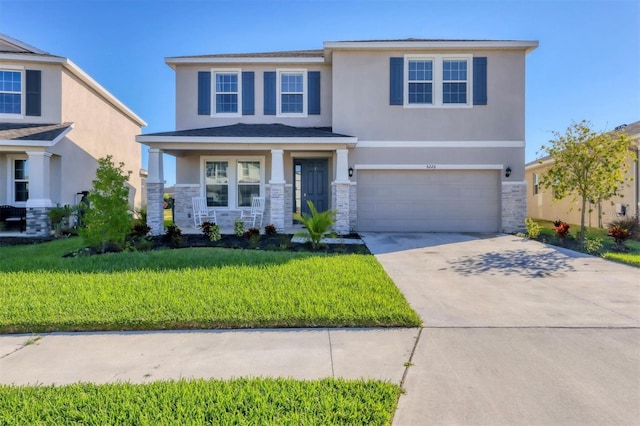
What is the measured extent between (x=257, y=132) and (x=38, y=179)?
698 cm

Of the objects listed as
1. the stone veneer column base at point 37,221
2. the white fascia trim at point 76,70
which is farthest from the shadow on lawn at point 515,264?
the white fascia trim at point 76,70

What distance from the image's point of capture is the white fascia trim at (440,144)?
500 inches

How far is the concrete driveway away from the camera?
2730 mm

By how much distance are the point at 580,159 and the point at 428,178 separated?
440 centimetres

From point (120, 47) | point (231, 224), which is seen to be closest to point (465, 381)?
point (231, 224)

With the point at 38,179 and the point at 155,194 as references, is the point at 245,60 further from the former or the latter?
the point at 38,179

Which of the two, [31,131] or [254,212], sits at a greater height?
[31,131]

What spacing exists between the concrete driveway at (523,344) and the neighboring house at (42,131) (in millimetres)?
11143

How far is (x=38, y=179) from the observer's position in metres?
11.7

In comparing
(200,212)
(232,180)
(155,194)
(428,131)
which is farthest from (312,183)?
(155,194)

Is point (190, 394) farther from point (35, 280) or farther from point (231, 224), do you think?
point (231, 224)

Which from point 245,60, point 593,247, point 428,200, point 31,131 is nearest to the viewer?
point 593,247

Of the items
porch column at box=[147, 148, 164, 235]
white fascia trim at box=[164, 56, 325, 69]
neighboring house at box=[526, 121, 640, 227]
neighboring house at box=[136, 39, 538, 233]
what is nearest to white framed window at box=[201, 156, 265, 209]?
neighboring house at box=[136, 39, 538, 233]

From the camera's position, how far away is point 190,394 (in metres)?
2.81
